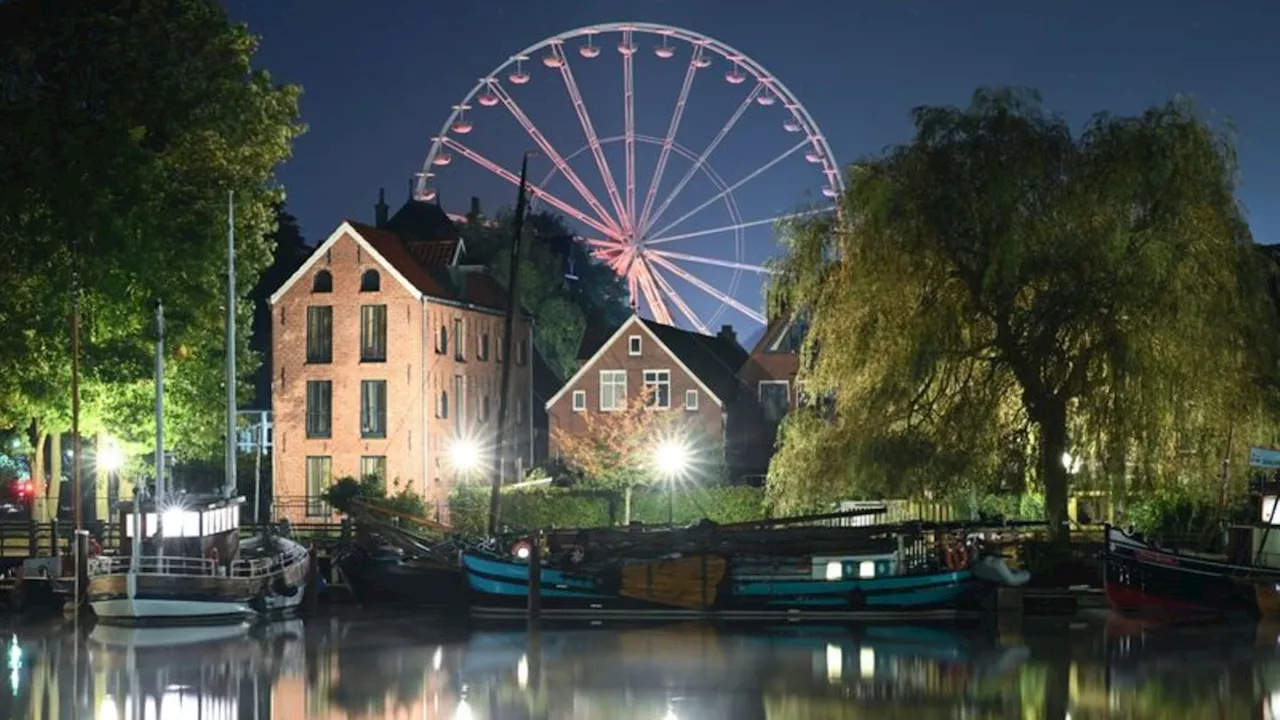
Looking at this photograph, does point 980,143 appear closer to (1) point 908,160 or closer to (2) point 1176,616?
(1) point 908,160

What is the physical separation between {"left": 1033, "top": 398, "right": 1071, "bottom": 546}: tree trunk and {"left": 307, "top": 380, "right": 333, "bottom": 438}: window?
101 feet

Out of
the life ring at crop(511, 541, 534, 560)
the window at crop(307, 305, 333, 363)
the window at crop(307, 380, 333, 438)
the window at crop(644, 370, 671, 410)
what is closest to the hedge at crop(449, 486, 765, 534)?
the window at crop(307, 380, 333, 438)

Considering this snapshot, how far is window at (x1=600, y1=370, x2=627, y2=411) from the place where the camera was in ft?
272

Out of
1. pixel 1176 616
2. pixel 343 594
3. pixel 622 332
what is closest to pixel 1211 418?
pixel 1176 616

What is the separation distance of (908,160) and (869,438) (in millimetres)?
6582

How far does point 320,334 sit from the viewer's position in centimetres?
7731

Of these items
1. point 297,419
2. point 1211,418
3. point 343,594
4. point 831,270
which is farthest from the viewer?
point 297,419

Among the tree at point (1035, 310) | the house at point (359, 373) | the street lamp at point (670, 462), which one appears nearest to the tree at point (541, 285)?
the house at point (359, 373)

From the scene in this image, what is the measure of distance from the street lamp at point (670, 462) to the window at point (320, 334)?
479 inches

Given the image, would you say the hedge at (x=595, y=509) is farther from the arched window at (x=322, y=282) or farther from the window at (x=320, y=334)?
the arched window at (x=322, y=282)

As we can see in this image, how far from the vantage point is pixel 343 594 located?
5831 centimetres

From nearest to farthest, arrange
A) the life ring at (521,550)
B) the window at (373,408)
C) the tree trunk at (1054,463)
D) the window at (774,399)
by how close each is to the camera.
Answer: the tree trunk at (1054,463) → the life ring at (521,550) → the window at (373,408) → the window at (774,399)

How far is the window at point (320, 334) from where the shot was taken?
3039 inches

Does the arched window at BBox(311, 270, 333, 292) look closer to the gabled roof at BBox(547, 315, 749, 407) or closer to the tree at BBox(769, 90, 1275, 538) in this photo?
the gabled roof at BBox(547, 315, 749, 407)
